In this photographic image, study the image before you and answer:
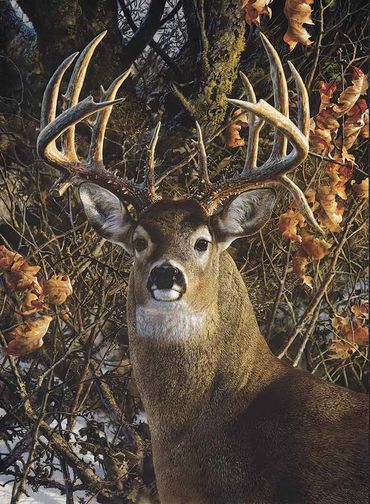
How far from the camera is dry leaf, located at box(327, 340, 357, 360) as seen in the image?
195 centimetres

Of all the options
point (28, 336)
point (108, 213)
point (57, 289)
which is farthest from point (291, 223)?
point (28, 336)

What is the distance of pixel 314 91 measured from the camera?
205 centimetres

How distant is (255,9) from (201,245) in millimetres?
662

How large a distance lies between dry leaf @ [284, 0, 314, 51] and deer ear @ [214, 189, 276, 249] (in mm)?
479

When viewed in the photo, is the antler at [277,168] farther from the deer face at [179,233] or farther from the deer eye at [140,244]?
the deer eye at [140,244]

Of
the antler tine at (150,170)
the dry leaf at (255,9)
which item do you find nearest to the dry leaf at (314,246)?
the antler tine at (150,170)

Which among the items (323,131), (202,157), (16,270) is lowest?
(16,270)

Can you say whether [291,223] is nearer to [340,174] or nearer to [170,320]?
[340,174]

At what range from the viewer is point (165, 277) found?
160cm

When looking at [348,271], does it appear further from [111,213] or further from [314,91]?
[111,213]

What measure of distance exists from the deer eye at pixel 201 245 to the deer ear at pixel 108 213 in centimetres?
15

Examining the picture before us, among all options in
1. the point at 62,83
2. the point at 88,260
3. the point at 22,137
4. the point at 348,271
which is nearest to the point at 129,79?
the point at 62,83

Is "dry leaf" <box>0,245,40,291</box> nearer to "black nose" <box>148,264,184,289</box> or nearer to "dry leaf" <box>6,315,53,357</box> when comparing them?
"dry leaf" <box>6,315,53,357</box>

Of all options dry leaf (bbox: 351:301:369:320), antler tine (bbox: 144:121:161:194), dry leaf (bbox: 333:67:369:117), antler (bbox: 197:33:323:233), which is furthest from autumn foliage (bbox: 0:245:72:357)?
dry leaf (bbox: 333:67:369:117)
